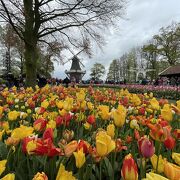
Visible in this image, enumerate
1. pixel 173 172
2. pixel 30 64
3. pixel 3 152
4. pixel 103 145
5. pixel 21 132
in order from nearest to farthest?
pixel 173 172 → pixel 103 145 → pixel 21 132 → pixel 3 152 → pixel 30 64

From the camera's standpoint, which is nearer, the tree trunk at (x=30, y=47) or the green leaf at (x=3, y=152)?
the green leaf at (x=3, y=152)

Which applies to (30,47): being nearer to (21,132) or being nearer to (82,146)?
(21,132)

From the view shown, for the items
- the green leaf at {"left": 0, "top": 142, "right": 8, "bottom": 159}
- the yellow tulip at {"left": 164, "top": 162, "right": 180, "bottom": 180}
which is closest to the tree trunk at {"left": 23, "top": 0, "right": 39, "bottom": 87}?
the green leaf at {"left": 0, "top": 142, "right": 8, "bottom": 159}

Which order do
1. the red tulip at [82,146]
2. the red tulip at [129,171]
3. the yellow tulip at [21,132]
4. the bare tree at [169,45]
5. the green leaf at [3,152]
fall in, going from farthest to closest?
the bare tree at [169,45] → the green leaf at [3,152] → the yellow tulip at [21,132] → the red tulip at [82,146] → the red tulip at [129,171]

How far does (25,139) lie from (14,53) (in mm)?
63791

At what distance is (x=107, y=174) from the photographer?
224 centimetres

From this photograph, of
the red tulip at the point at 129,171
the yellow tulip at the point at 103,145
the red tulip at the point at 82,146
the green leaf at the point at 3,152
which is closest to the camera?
the red tulip at the point at 129,171

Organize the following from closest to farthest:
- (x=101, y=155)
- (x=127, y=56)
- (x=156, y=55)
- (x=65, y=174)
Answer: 1. (x=65, y=174)
2. (x=101, y=155)
3. (x=156, y=55)
4. (x=127, y=56)

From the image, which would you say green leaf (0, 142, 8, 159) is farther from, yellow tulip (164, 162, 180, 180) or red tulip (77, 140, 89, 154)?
yellow tulip (164, 162, 180, 180)

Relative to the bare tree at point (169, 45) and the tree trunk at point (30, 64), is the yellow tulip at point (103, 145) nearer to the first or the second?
the tree trunk at point (30, 64)

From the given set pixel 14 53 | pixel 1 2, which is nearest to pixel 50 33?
pixel 1 2

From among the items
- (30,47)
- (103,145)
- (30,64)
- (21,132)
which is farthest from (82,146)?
(30,47)

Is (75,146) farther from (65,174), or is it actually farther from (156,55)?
(156,55)

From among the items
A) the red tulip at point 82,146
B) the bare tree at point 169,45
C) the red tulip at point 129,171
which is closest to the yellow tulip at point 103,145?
the red tulip at point 82,146
